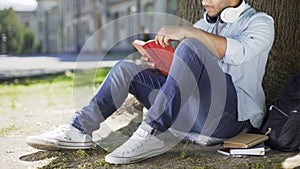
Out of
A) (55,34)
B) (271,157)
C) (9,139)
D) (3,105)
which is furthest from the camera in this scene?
(55,34)

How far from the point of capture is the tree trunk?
9.35 ft

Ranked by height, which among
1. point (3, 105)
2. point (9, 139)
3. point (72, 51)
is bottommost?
point (72, 51)

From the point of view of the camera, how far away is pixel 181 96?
203cm

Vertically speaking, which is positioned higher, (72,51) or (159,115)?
(159,115)

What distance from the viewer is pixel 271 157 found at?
7.07 feet

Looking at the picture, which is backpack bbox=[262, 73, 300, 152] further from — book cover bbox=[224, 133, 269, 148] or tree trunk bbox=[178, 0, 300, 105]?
tree trunk bbox=[178, 0, 300, 105]

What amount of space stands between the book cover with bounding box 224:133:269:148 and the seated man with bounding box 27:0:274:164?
0.13 feet

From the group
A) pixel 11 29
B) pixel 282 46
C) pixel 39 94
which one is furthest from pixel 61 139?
pixel 11 29

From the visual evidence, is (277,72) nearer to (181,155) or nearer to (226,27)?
(226,27)

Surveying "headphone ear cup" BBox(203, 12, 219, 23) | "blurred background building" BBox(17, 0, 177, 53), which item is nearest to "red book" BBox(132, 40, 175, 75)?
"headphone ear cup" BBox(203, 12, 219, 23)

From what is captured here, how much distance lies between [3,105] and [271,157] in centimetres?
297

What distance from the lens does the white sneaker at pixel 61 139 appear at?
223 centimetres

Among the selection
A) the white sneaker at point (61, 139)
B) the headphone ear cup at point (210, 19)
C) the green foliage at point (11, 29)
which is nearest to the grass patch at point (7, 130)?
the white sneaker at point (61, 139)

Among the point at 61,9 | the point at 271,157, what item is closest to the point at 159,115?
the point at 271,157
